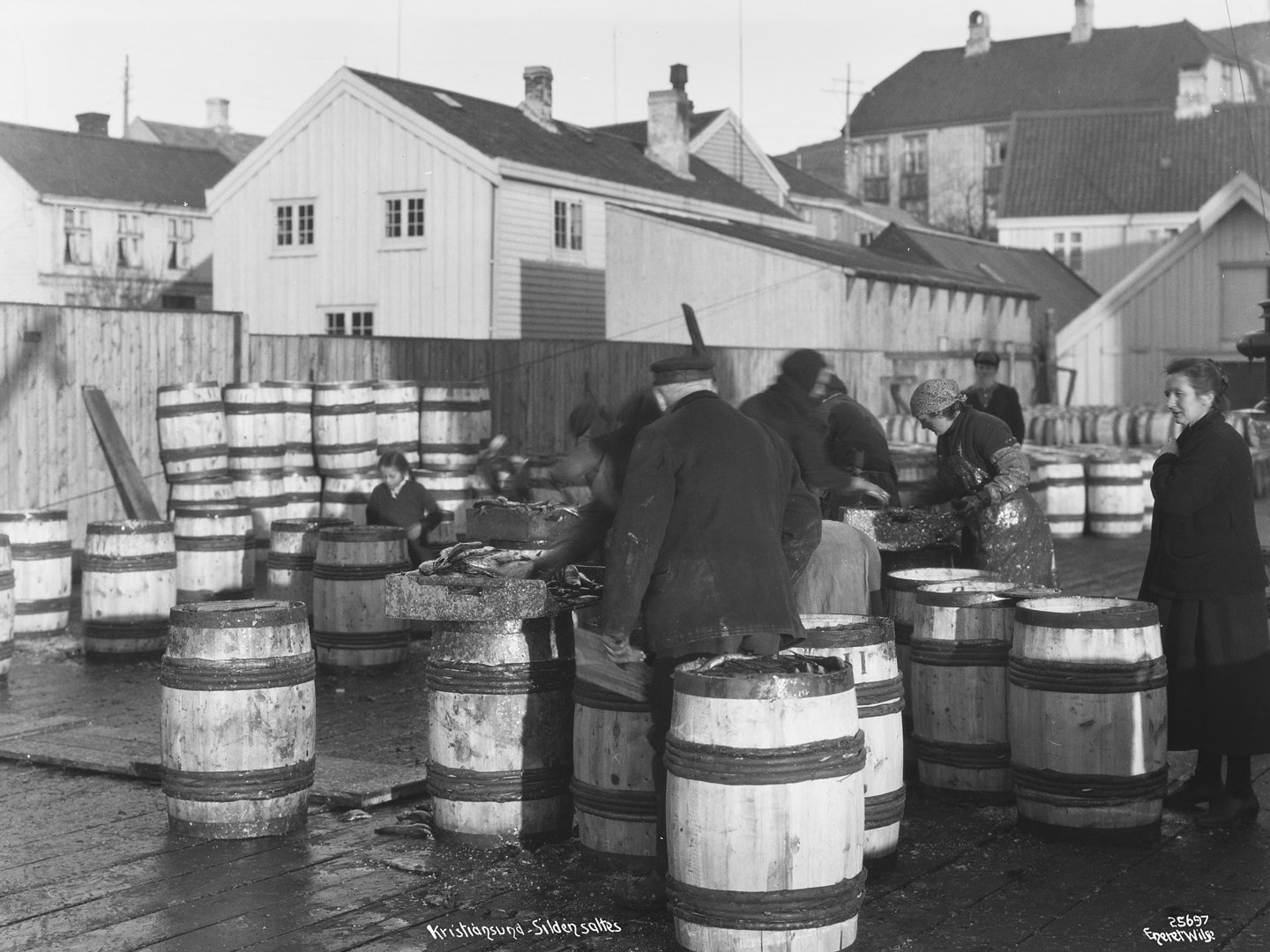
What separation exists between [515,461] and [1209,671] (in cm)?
976

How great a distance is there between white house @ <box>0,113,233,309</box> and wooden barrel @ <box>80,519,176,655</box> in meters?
34.0

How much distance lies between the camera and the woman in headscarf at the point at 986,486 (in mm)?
8180

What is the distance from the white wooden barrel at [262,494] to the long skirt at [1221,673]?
1022 centimetres

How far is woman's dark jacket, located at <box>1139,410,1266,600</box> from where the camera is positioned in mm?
6660

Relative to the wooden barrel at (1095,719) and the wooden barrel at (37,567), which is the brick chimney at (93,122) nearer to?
the wooden barrel at (37,567)

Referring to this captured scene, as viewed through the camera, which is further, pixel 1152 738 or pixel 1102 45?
pixel 1102 45

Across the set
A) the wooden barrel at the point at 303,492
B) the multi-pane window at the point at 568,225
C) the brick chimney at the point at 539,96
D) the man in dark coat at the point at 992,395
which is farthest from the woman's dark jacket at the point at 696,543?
the brick chimney at the point at 539,96

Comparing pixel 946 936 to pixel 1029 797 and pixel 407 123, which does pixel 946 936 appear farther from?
pixel 407 123

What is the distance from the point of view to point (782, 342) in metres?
28.8

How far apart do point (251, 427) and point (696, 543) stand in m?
10.7

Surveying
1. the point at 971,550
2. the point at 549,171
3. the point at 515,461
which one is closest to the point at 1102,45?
the point at 549,171

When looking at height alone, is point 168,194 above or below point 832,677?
above

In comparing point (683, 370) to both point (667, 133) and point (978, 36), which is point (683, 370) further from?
point (978, 36)

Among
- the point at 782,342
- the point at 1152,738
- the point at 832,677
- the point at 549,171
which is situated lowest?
the point at 1152,738
